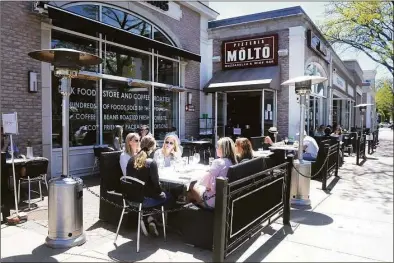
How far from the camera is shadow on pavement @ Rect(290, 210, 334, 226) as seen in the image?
493 cm

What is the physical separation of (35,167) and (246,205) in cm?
411

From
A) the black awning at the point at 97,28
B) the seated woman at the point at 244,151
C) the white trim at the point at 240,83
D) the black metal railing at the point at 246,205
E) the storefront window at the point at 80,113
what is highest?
the black awning at the point at 97,28

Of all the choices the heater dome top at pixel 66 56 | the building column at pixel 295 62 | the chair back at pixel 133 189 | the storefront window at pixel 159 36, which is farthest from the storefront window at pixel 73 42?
the building column at pixel 295 62

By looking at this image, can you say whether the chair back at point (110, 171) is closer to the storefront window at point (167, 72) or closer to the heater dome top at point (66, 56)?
the heater dome top at point (66, 56)

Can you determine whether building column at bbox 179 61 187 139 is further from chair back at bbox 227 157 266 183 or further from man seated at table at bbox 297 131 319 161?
chair back at bbox 227 157 266 183

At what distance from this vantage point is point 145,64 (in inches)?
424

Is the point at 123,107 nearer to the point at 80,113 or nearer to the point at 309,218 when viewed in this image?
the point at 80,113

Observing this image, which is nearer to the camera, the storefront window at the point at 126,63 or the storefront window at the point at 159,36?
the storefront window at the point at 126,63

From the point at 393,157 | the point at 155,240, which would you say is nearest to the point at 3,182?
the point at 155,240

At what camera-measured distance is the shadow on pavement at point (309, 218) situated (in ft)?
16.2

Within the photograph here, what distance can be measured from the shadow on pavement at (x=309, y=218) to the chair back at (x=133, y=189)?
2.52m

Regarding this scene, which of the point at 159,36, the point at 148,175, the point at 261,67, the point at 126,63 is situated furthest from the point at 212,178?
the point at 261,67

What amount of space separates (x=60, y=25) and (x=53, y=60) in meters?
4.04

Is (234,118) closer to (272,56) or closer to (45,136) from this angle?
(272,56)
